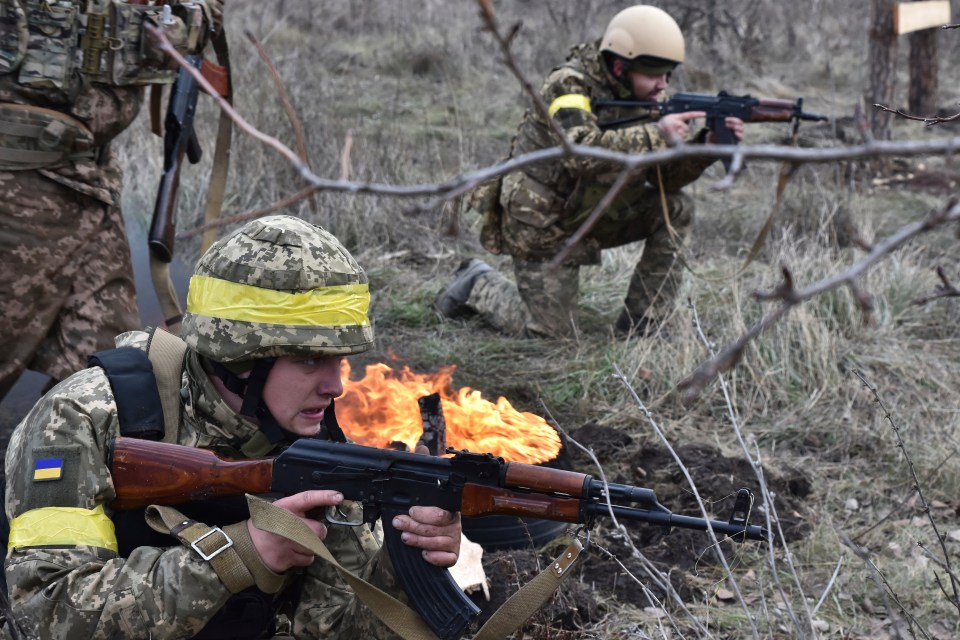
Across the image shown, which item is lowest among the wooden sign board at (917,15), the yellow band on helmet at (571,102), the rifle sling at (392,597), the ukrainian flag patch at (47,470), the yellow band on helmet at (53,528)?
the rifle sling at (392,597)

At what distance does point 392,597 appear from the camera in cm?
266

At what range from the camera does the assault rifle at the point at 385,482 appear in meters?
2.52

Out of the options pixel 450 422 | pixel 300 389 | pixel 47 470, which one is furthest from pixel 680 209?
pixel 47 470

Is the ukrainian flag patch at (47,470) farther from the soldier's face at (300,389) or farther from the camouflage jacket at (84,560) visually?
the soldier's face at (300,389)

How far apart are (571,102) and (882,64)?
529 centimetres

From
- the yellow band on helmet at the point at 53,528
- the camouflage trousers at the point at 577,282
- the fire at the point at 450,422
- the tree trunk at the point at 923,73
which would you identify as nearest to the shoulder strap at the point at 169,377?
the yellow band on helmet at the point at 53,528

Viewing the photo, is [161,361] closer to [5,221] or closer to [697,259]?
[5,221]

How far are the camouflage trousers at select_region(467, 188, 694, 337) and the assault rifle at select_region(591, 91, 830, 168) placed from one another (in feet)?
1.69

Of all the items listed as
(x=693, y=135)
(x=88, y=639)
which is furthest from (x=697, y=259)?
(x=88, y=639)

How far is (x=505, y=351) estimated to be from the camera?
6.63m

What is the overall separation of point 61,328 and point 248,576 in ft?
6.86

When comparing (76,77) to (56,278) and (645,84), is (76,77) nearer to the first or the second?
(56,278)

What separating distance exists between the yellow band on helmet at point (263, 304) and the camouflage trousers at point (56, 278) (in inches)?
63.3

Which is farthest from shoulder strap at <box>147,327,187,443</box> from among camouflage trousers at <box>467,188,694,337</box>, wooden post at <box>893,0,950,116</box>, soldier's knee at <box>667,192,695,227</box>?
wooden post at <box>893,0,950,116</box>
